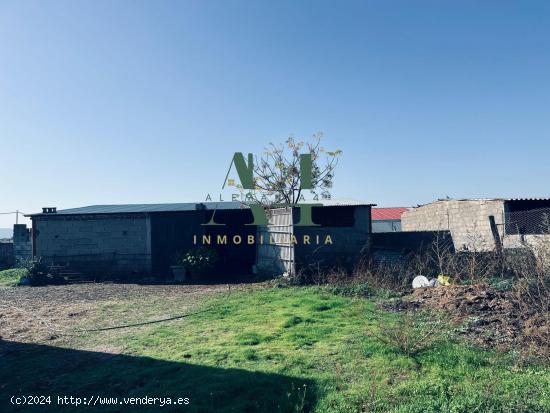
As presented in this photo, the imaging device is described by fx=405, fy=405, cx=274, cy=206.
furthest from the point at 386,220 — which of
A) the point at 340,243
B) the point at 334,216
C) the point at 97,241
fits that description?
the point at 97,241

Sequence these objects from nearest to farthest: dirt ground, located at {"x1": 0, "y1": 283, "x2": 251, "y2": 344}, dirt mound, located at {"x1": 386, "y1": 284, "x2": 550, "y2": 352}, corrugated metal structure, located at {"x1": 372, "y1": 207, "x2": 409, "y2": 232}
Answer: dirt mound, located at {"x1": 386, "y1": 284, "x2": 550, "y2": 352} → dirt ground, located at {"x1": 0, "y1": 283, "x2": 251, "y2": 344} → corrugated metal structure, located at {"x1": 372, "y1": 207, "x2": 409, "y2": 232}

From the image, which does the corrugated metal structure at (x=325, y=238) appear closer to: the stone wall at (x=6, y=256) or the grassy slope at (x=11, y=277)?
the grassy slope at (x=11, y=277)

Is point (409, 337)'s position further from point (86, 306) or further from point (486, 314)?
point (86, 306)

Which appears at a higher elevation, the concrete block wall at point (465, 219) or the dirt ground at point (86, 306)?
the concrete block wall at point (465, 219)

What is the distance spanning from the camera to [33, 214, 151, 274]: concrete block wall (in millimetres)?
16250

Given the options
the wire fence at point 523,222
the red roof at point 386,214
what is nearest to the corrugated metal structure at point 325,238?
the wire fence at point 523,222

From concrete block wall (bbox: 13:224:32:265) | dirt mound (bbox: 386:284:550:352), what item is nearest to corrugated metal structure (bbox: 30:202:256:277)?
concrete block wall (bbox: 13:224:32:265)

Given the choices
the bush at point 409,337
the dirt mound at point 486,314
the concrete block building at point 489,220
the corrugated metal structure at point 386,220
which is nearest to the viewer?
the bush at point 409,337

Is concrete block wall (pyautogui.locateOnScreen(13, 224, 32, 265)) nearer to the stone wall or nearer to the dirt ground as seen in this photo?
the stone wall

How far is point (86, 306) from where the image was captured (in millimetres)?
10102

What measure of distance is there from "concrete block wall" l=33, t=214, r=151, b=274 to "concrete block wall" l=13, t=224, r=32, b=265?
257cm

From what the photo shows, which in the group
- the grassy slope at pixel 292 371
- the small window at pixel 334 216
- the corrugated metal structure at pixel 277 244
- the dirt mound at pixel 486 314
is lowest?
the grassy slope at pixel 292 371

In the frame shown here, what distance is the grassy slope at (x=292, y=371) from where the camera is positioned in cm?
400

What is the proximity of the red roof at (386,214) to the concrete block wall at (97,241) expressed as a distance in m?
25.6
